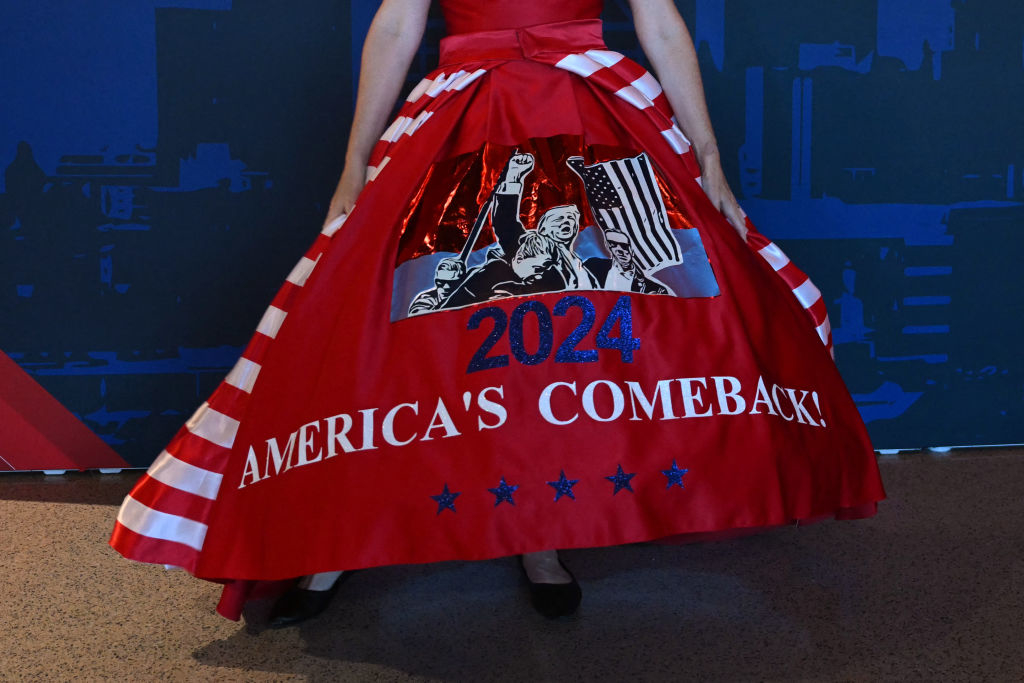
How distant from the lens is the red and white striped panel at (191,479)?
3.92 ft

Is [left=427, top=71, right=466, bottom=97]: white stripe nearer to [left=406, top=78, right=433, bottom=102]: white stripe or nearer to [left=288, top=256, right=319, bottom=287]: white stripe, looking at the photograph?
[left=406, top=78, right=433, bottom=102]: white stripe

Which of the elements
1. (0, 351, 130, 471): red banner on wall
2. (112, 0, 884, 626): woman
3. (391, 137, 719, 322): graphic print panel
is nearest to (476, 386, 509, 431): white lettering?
(112, 0, 884, 626): woman

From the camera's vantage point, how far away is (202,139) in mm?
1898

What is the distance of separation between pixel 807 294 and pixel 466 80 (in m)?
0.62

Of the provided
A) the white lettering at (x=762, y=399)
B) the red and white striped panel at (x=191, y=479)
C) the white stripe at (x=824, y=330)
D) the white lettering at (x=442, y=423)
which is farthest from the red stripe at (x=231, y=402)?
the white stripe at (x=824, y=330)

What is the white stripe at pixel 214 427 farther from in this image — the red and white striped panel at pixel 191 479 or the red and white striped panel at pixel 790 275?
the red and white striped panel at pixel 790 275

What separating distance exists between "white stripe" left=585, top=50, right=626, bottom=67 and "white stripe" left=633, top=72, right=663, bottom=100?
46 mm

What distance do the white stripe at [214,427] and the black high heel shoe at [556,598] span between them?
1.55 ft

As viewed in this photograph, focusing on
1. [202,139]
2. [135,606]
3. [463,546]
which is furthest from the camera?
[202,139]

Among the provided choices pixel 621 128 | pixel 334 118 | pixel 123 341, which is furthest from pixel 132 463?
pixel 621 128

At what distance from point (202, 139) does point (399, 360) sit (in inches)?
40.7

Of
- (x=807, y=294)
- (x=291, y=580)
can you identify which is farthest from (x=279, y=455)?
(x=807, y=294)

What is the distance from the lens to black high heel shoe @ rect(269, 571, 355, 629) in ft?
4.09

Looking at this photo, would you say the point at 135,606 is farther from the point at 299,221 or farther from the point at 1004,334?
the point at 1004,334
